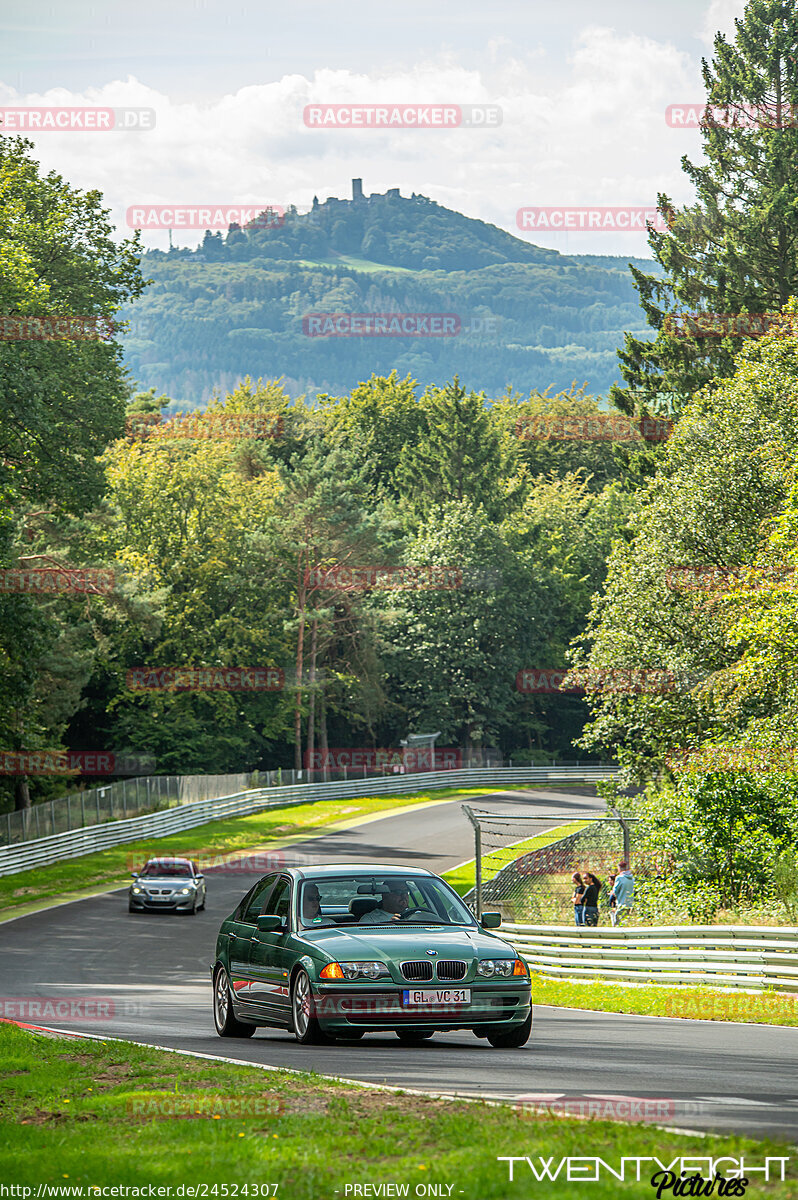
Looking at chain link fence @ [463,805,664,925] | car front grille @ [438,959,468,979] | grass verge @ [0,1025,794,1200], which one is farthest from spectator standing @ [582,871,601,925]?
grass verge @ [0,1025,794,1200]

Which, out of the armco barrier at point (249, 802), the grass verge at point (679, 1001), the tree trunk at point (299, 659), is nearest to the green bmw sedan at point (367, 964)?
the grass verge at point (679, 1001)

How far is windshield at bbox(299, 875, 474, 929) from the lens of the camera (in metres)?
11.4

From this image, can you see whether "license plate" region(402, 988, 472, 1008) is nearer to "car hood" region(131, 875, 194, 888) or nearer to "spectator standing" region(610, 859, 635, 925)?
"spectator standing" region(610, 859, 635, 925)

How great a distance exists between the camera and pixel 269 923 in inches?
454

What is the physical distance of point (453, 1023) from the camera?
34.2 ft

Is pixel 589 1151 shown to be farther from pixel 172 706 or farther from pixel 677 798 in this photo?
pixel 172 706

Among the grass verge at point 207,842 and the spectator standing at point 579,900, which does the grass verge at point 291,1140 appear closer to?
the spectator standing at point 579,900

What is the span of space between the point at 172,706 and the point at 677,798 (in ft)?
149

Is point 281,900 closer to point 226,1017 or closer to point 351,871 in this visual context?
point 351,871

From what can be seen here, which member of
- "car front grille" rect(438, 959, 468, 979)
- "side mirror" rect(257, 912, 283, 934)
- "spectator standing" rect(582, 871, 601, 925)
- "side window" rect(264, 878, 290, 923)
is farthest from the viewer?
"spectator standing" rect(582, 871, 601, 925)

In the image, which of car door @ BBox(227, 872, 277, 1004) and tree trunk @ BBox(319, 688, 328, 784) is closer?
car door @ BBox(227, 872, 277, 1004)

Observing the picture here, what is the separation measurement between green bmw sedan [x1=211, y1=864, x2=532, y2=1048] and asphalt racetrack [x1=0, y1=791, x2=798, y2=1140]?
0.24 m

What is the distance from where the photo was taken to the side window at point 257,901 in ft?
40.5

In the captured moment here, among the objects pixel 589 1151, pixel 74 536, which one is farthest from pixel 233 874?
pixel 589 1151
